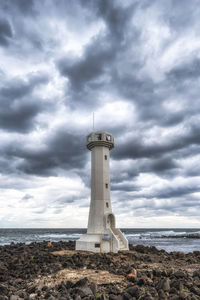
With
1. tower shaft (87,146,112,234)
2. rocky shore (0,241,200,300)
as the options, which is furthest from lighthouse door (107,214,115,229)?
rocky shore (0,241,200,300)

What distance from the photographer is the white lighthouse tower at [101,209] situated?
56.3 feet

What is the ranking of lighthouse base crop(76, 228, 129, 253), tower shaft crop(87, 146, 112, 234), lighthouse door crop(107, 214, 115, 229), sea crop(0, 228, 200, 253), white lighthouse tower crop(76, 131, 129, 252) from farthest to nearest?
sea crop(0, 228, 200, 253)
lighthouse door crop(107, 214, 115, 229)
tower shaft crop(87, 146, 112, 234)
white lighthouse tower crop(76, 131, 129, 252)
lighthouse base crop(76, 228, 129, 253)

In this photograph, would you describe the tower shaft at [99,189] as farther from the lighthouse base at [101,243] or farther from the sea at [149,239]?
the sea at [149,239]

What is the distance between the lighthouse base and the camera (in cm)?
1697

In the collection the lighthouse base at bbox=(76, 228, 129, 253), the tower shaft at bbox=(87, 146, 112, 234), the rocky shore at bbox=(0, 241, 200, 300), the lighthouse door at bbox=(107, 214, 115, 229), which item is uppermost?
the tower shaft at bbox=(87, 146, 112, 234)

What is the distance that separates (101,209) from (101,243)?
218 cm

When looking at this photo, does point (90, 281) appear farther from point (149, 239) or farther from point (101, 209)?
point (149, 239)

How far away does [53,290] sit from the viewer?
872 cm

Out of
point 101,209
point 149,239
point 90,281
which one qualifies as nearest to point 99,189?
point 101,209

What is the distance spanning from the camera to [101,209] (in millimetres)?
18141

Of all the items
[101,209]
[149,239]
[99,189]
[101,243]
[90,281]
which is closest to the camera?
[90,281]

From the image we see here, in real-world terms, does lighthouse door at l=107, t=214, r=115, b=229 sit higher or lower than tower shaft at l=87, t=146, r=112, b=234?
lower

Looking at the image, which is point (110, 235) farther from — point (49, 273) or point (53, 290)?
point (53, 290)

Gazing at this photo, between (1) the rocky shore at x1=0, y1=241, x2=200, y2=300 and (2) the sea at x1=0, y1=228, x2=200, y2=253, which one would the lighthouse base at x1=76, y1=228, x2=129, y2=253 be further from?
(2) the sea at x1=0, y1=228, x2=200, y2=253
